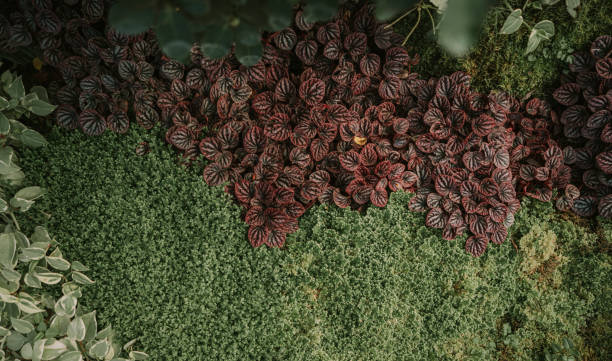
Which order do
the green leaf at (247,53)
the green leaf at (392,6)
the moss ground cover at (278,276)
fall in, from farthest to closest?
the moss ground cover at (278,276) < the green leaf at (247,53) < the green leaf at (392,6)

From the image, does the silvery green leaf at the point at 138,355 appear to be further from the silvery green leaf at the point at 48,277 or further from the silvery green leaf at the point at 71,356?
the silvery green leaf at the point at 48,277

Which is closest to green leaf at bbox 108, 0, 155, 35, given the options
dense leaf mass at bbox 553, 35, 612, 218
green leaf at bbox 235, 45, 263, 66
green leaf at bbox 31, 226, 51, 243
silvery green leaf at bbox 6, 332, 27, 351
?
green leaf at bbox 235, 45, 263, 66

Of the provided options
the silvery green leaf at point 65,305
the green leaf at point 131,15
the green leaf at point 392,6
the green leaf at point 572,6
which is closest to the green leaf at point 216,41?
the green leaf at point 131,15

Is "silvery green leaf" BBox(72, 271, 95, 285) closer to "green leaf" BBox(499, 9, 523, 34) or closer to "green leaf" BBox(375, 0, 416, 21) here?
"green leaf" BBox(375, 0, 416, 21)

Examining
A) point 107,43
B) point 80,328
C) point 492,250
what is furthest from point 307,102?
point 80,328

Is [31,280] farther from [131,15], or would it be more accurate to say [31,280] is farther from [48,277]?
[131,15]

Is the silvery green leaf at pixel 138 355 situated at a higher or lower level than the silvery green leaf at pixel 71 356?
higher

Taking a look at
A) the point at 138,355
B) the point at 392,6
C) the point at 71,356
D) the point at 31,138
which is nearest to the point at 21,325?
the point at 71,356
